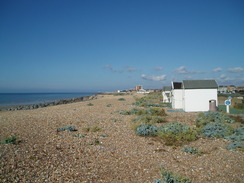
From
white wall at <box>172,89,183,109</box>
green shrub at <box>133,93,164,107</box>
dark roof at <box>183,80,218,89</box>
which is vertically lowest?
green shrub at <box>133,93,164,107</box>

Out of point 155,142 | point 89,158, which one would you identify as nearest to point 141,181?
point 89,158

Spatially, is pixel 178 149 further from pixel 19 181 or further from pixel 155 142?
pixel 19 181

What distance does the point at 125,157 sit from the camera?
7.29m

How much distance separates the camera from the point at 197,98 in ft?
67.4

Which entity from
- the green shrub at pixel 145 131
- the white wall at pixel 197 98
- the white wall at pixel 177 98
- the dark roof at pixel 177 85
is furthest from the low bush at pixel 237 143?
the dark roof at pixel 177 85

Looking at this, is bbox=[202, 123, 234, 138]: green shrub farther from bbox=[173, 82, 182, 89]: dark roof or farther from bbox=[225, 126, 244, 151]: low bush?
bbox=[173, 82, 182, 89]: dark roof

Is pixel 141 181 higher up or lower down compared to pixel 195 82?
lower down

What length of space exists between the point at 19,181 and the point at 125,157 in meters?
3.84

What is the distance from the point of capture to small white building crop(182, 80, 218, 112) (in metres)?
20.2

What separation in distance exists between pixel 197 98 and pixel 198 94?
482 millimetres

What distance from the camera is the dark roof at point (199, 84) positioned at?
20109mm

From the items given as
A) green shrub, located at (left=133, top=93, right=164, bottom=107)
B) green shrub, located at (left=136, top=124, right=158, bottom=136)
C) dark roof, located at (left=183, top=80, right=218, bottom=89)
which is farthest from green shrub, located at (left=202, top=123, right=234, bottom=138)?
green shrub, located at (left=133, top=93, right=164, bottom=107)

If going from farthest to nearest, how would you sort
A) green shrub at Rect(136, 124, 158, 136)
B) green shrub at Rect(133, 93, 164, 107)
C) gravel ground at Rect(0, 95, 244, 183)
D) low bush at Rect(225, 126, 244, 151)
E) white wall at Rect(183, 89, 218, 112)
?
1. green shrub at Rect(133, 93, 164, 107)
2. white wall at Rect(183, 89, 218, 112)
3. green shrub at Rect(136, 124, 158, 136)
4. low bush at Rect(225, 126, 244, 151)
5. gravel ground at Rect(0, 95, 244, 183)

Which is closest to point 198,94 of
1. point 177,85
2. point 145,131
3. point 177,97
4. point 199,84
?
point 199,84
